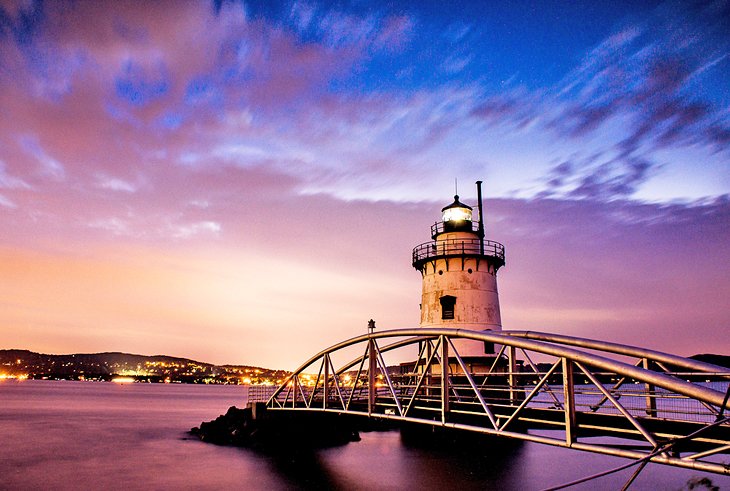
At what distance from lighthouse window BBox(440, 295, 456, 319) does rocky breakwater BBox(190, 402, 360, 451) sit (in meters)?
8.08

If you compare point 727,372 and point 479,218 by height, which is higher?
point 479,218

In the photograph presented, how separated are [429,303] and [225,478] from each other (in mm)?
14510

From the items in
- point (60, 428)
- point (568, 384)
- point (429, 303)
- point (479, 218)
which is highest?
point (479, 218)

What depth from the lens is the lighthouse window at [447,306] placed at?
3078cm

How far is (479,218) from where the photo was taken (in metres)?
33.0

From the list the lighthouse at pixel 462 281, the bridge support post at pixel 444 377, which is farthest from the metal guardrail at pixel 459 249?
the bridge support post at pixel 444 377

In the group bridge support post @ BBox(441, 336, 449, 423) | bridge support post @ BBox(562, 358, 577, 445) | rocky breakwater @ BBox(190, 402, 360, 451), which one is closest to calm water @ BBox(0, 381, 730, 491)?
rocky breakwater @ BBox(190, 402, 360, 451)

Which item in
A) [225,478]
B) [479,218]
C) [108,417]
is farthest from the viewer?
[108,417]

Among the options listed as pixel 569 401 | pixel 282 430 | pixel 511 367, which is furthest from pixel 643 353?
pixel 282 430

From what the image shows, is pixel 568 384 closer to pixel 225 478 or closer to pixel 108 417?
pixel 225 478

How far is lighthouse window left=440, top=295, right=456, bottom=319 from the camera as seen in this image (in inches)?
1212

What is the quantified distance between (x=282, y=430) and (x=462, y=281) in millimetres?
12997

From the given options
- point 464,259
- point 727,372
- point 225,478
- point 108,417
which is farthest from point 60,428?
point 727,372

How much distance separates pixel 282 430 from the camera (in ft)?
97.8
